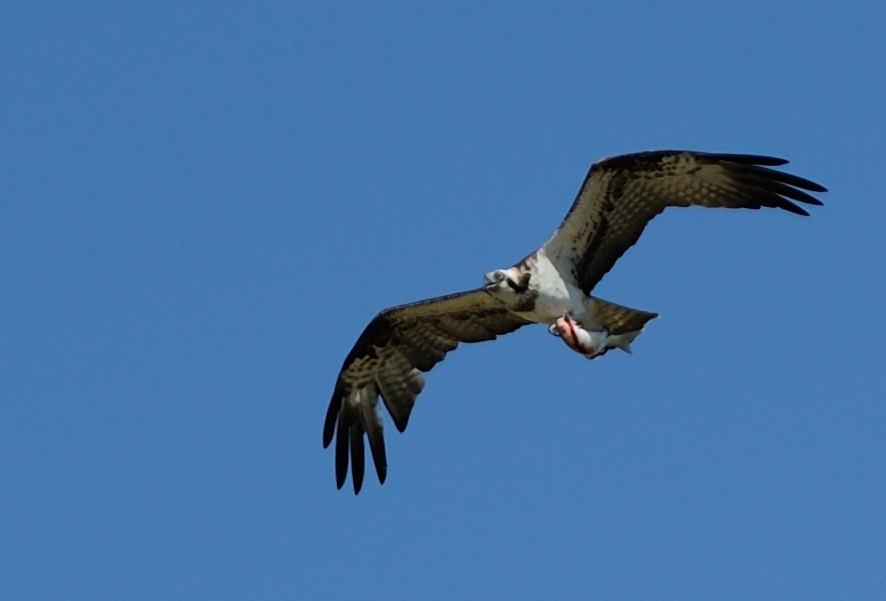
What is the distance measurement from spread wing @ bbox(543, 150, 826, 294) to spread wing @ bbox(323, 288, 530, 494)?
4.54 ft

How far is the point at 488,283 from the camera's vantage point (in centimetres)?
1855

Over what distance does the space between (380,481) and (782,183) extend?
5.70 m

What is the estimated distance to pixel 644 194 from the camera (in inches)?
722

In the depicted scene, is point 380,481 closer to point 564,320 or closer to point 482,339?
point 482,339

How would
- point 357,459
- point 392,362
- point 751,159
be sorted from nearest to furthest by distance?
point 751,159, point 392,362, point 357,459

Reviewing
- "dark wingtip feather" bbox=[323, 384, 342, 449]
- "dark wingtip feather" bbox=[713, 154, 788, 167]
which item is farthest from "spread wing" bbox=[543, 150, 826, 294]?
"dark wingtip feather" bbox=[323, 384, 342, 449]

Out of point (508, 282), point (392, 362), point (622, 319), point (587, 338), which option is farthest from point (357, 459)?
point (622, 319)

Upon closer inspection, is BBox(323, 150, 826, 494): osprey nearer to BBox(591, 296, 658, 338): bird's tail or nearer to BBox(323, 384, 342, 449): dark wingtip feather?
BBox(591, 296, 658, 338): bird's tail

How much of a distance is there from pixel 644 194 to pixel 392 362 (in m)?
3.80

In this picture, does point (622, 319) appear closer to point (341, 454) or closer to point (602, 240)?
point (602, 240)

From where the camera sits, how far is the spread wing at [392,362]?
65.0 feet

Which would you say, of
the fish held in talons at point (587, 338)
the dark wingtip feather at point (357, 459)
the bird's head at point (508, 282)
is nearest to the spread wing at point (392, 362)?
the dark wingtip feather at point (357, 459)

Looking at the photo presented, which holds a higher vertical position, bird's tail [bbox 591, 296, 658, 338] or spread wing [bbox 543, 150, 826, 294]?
spread wing [bbox 543, 150, 826, 294]

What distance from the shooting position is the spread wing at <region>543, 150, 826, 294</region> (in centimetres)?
1795
